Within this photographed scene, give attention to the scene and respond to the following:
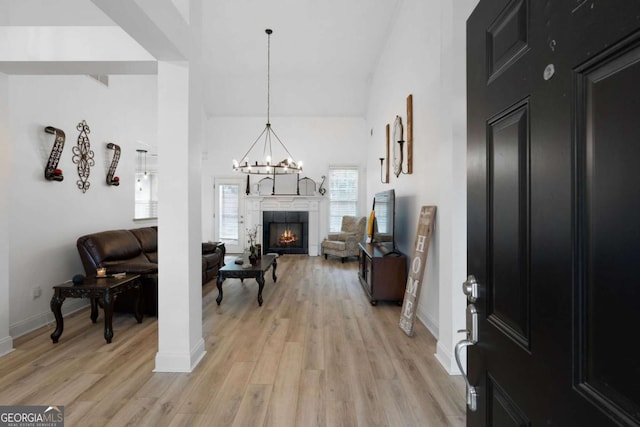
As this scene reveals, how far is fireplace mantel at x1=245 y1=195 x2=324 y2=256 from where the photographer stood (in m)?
8.47

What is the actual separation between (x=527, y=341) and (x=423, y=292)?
3.24 metres

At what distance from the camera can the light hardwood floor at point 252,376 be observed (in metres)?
2.01

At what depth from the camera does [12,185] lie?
322cm

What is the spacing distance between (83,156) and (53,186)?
613 millimetres

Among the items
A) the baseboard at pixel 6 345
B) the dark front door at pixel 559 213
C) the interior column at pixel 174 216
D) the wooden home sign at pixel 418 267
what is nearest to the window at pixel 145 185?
the baseboard at pixel 6 345

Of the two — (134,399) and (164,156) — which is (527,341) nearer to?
(134,399)

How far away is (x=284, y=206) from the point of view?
27.9 feet

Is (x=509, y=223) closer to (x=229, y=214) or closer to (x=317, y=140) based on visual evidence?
(x=317, y=140)

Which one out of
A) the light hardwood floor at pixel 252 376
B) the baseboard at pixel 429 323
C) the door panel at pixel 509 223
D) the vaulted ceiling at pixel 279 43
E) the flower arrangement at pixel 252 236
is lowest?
the light hardwood floor at pixel 252 376

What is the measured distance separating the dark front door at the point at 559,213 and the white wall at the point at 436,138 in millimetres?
1645

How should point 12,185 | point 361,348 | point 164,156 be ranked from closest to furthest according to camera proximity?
point 164,156
point 361,348
point 12,185

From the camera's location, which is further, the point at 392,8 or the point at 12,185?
the point at 392,8

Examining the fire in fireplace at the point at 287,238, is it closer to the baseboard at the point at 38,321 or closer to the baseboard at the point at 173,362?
the baseboard at the point at 38,321

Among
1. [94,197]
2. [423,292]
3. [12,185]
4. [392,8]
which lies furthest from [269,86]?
[423,292]
